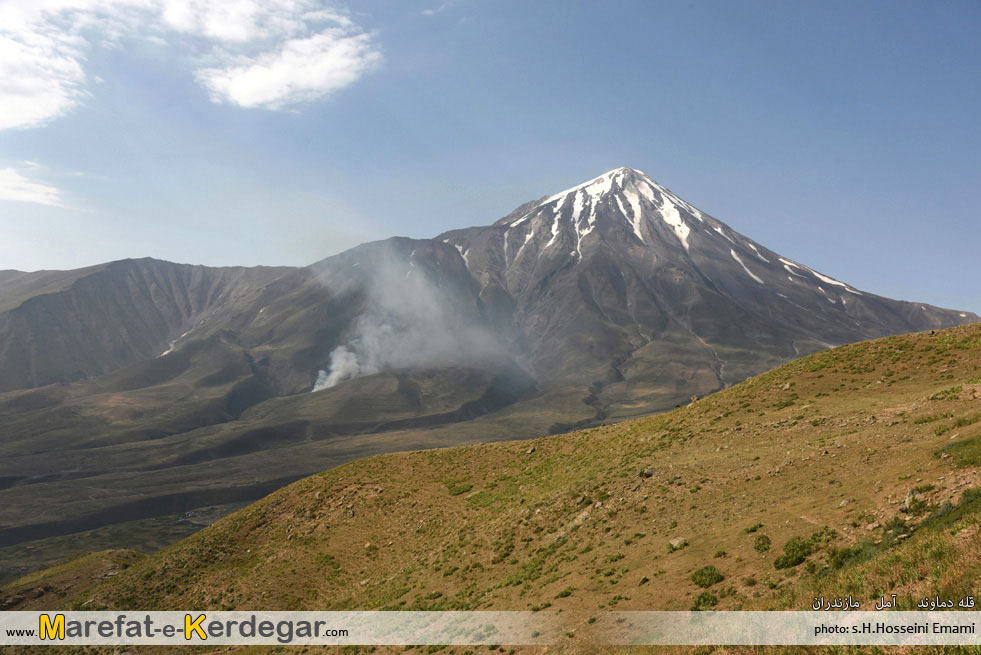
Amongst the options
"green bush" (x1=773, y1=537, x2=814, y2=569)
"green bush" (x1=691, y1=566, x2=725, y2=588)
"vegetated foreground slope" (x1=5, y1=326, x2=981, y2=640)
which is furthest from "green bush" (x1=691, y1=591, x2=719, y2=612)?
"green bush" (x1=773, y1=537, x2=814, y2=569)

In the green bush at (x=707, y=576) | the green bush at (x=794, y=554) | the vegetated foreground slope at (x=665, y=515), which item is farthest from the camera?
the green bush at (x=707, y=576)

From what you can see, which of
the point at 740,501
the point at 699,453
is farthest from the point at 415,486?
the point at 740,501

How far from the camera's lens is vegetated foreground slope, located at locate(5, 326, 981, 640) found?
16594 millimetres

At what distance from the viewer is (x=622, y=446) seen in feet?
128

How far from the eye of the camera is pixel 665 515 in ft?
83.7

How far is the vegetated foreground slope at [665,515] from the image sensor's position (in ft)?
54.4

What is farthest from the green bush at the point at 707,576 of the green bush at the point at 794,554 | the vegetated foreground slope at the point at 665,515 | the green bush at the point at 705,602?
the green bush at the point at 794,554

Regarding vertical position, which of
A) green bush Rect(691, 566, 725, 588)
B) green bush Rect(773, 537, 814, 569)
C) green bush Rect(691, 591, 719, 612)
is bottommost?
green bush Rect(691, 591, 719, 612)

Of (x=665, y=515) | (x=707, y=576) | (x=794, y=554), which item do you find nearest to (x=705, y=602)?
(x=707, y=576)

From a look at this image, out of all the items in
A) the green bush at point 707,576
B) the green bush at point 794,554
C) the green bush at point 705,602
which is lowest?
the green bush at point 705,602

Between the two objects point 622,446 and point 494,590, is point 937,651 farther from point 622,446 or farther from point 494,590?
point 622,446

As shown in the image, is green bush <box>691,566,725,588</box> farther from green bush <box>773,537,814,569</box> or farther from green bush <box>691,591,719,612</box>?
green bush <box>773,537,814,569</box>

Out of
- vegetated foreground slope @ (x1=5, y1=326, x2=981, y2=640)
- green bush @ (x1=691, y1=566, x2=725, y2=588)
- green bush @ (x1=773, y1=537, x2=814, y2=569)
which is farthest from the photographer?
green bush @ (x1=691, y1=566, x2=725, y2=588)

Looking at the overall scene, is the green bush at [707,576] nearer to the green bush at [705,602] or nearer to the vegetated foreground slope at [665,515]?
the vegetated foreground slope at [665,515]
